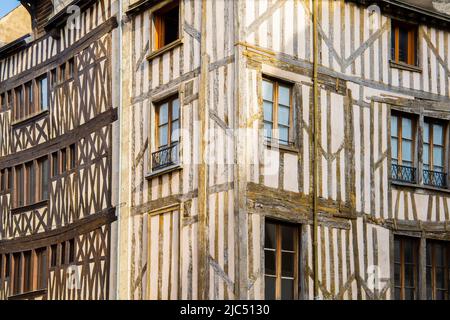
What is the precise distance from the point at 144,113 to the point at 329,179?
12.1 feet

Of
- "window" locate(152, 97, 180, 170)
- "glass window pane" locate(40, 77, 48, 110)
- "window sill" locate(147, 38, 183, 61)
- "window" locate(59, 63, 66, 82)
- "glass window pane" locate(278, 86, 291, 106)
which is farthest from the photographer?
"glass window pane" locate(40, 77, 48, 110)

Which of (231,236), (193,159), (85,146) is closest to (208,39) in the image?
(193,159)

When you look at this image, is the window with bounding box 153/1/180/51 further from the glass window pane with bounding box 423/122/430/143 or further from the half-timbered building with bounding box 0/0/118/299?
the glass window pane with bounding box 423/122/430/143

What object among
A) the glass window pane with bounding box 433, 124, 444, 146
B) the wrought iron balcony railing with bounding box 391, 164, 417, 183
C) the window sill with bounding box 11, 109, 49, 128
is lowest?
the wrought iron balcony railing with bounding box 391, 164, 417, 183

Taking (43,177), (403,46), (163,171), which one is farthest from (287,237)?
(43,177)

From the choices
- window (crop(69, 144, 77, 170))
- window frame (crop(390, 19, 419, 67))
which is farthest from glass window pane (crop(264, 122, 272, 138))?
window (crop(69, 144, 77, 170))

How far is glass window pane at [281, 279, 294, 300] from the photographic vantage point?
18578 mm

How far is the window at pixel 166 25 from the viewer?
66.8 ft

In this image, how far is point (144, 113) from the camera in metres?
20.7

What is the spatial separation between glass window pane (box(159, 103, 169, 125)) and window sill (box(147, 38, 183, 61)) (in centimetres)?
92

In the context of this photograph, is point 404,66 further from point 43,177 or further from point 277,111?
point 43,177

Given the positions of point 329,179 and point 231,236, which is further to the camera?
point 329,179

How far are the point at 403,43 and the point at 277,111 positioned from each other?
12.5 feet
